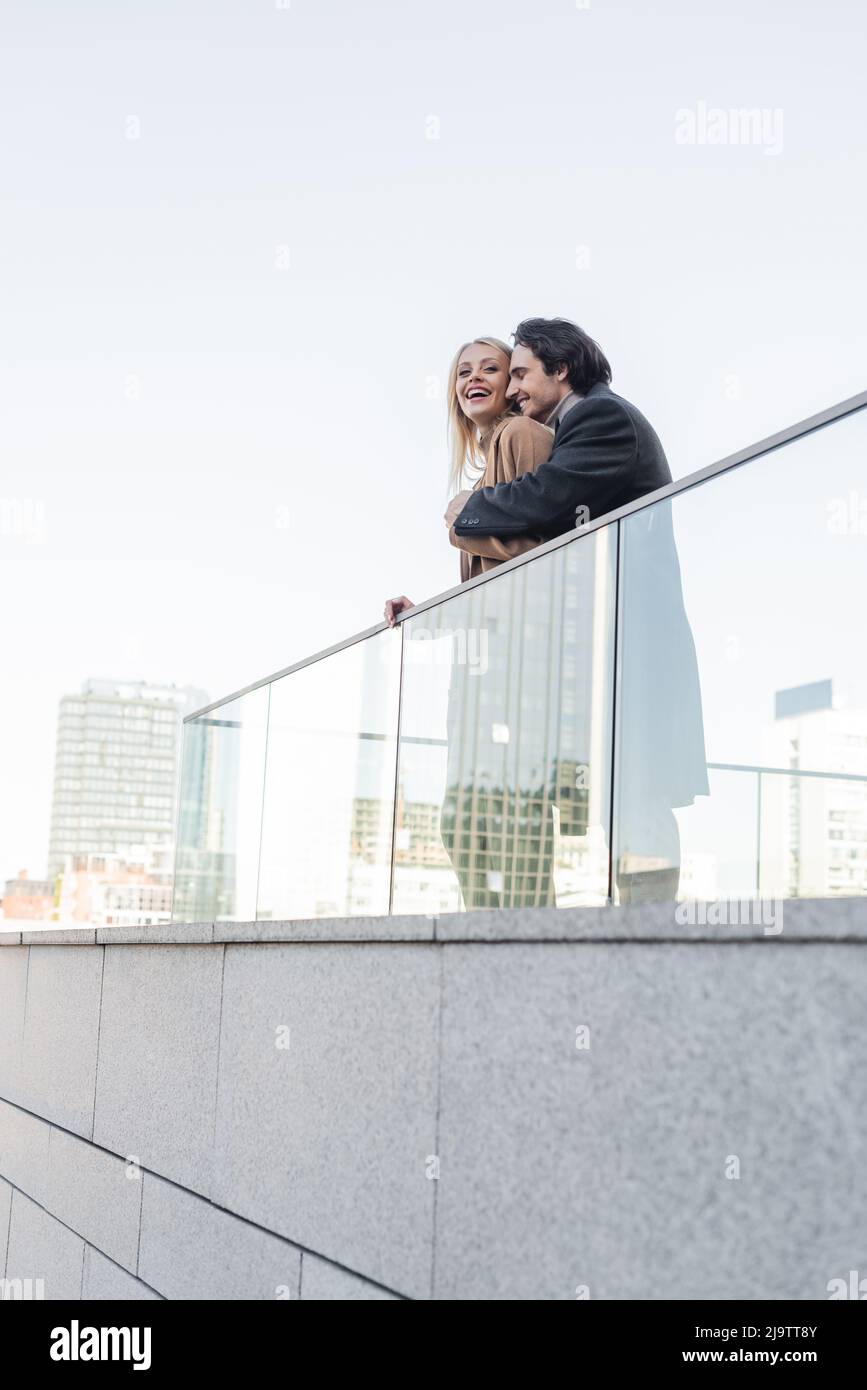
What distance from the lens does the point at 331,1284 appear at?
12.4ft

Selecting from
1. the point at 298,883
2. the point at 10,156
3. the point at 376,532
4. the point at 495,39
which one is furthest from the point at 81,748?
the point at 298,883

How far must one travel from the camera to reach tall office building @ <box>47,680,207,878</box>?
158 m

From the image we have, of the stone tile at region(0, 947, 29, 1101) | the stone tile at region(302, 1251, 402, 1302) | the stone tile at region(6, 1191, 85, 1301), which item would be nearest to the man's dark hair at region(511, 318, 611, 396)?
the stone tile at region(302, 1251, 402, 1302)

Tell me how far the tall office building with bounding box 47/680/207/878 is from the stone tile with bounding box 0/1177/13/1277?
146 m

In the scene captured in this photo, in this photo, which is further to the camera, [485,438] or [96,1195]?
[96,1195]

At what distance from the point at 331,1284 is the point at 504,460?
2620mm

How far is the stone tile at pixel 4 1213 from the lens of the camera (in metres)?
7.66

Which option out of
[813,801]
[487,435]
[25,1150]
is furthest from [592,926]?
[25,1150]

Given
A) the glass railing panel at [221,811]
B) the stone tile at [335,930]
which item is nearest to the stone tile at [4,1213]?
the glass railing panel at [221,811]

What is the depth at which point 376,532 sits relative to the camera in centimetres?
7431

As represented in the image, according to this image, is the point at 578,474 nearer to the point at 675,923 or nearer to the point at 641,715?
the point at 641,715

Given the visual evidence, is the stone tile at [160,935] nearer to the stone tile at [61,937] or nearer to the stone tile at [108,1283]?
the stone tile at [61,937]

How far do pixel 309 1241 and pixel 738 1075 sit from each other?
6.20ft

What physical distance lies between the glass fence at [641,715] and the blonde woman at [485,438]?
0.95 feet
